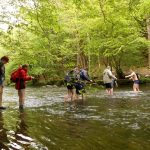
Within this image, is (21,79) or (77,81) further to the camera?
(21,79)

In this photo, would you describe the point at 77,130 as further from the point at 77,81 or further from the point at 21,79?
the point at 21,79

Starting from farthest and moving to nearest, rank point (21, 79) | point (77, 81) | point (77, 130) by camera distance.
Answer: point (21, 79)
point (77, 81)
point (77, 130)

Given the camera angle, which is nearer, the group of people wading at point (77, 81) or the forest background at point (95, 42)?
the group of people wading at point (77, 81)

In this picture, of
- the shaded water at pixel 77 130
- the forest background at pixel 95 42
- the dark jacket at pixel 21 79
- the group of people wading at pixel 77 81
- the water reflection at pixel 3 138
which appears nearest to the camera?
the water reflection at pixel 3 138

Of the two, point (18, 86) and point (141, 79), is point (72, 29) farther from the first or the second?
point (18, 86)

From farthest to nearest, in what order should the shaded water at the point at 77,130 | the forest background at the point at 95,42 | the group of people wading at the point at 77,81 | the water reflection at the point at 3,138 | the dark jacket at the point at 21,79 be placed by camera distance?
the forest background at the point at 95,42, the dark jacket at the point at 21,79, the group of people wading at the point at 77,81, the shaded water at the point at 77,130, the water reflection at the point at 3,138

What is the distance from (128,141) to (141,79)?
28.0 m

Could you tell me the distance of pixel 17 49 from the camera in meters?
13.7

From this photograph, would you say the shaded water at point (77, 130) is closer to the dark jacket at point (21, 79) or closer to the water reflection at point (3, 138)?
the water reflection at point (3, 138)

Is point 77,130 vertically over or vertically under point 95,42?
under

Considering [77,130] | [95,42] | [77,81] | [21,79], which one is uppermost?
[95,42]

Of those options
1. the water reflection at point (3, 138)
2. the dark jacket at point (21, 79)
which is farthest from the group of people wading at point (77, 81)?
the water reflection at point (3, 138)

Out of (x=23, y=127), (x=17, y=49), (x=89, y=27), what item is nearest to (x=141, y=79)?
(x=89, y=27)

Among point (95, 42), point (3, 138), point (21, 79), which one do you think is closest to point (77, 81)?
point (21, 79)
